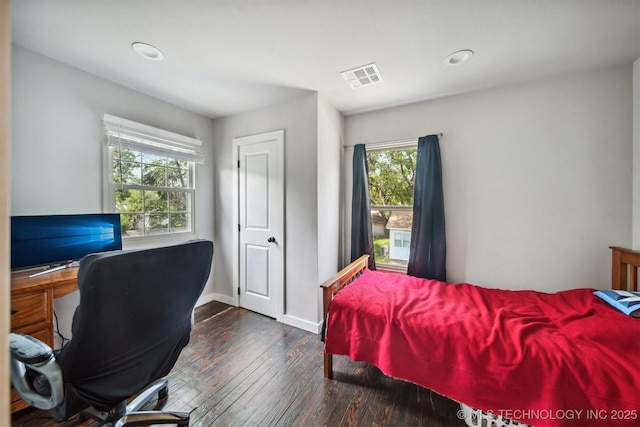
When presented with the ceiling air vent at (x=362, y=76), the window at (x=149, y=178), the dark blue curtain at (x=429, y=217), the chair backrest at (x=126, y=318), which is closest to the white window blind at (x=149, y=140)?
the window at (x=149, y=178)

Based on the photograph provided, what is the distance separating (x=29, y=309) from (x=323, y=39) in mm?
2537

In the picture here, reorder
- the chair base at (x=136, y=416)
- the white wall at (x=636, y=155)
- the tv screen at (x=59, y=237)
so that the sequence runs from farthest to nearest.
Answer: the white wall at (x=636, y=155)
the tv screen at (x=59, y=237)
the chair base at (x=136, y=416)

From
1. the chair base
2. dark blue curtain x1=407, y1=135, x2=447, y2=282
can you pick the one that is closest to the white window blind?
the chair base

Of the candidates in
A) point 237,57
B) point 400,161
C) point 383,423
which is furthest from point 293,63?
point 383,423

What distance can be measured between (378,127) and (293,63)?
52.2 inches

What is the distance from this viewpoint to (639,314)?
1418 millimetres

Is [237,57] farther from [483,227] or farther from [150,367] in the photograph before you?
[483,227]

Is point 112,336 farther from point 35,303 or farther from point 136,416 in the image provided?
point 35,303

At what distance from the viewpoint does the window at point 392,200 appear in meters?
2.78

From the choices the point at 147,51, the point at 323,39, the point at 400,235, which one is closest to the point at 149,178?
the point at 147,51

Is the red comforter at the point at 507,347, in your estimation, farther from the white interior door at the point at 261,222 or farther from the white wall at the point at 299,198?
the white interior door at the point at 261,222

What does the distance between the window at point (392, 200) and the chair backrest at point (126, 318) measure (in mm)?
2209

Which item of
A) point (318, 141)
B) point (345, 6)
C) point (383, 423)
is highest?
point (345, 6)

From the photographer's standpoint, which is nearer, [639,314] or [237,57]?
[639,314]
